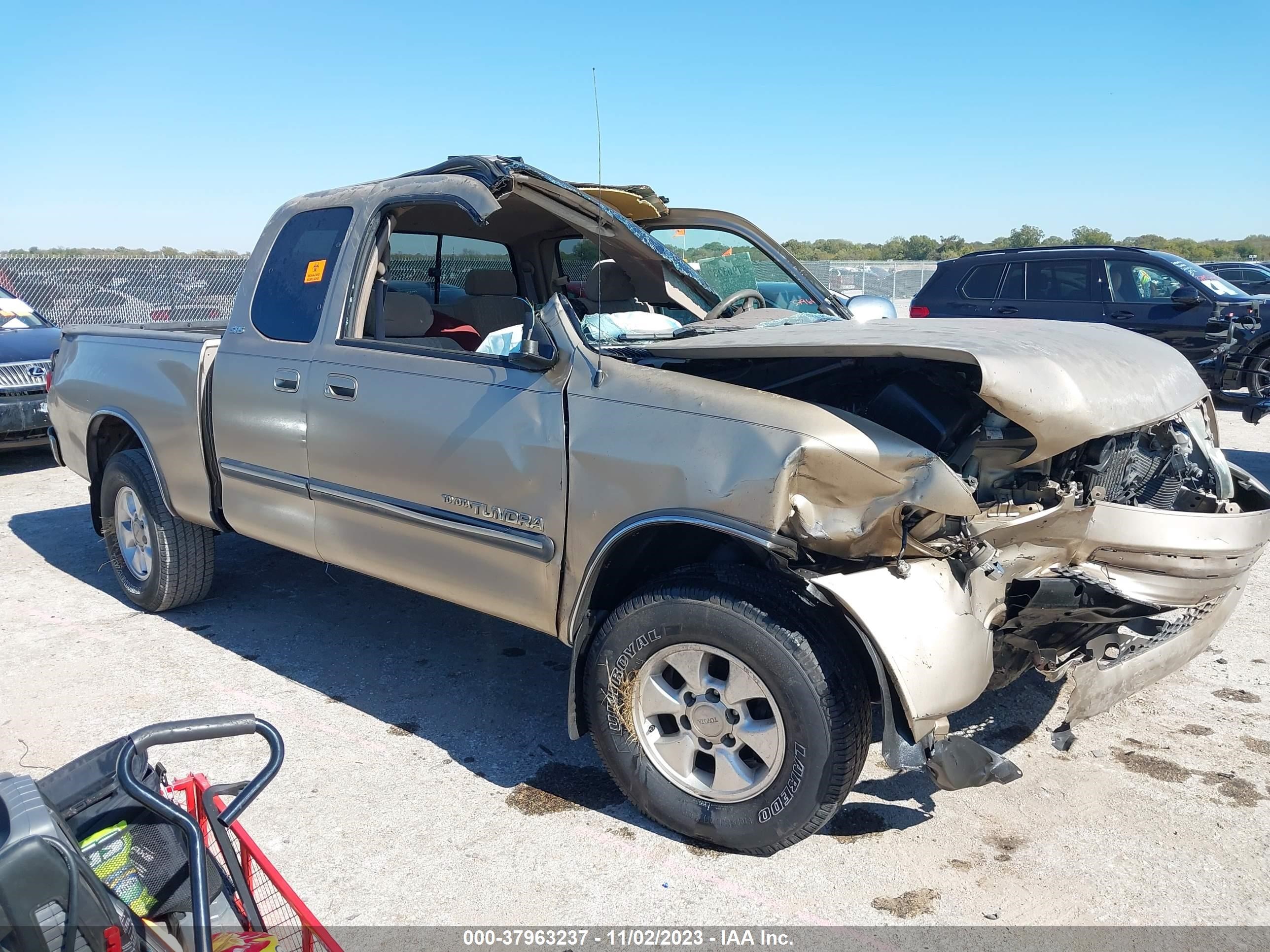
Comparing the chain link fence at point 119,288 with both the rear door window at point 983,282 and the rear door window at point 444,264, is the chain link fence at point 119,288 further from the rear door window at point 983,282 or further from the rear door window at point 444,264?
the rear door window at point 983,282

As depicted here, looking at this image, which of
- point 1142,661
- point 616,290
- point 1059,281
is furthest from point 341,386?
point 1059,281

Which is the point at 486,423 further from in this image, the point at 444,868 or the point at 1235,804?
the point at 1235,804

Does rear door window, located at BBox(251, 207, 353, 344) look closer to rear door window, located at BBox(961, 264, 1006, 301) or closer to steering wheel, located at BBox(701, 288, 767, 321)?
steering wheel, located at BBox(701, 288, 767, 321)

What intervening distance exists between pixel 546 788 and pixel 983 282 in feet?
32.3

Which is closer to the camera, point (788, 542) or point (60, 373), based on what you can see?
point (788, 542)

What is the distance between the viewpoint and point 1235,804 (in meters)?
3.20

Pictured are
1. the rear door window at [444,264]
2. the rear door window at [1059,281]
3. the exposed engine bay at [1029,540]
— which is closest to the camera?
the exposed engine bay at [1029,540]

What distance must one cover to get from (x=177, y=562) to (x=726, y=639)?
324cm

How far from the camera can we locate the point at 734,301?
4.36m

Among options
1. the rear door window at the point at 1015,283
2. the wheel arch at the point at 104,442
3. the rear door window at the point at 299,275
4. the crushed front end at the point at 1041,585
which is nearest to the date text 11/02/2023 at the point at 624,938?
the crushed front end at the point at 1041,585

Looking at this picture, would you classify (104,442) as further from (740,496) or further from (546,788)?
(740,496)

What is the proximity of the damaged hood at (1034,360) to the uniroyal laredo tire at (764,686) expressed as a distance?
2.38 ft

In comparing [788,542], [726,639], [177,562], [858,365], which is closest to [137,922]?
[726,639]

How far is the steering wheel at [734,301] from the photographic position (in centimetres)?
425
